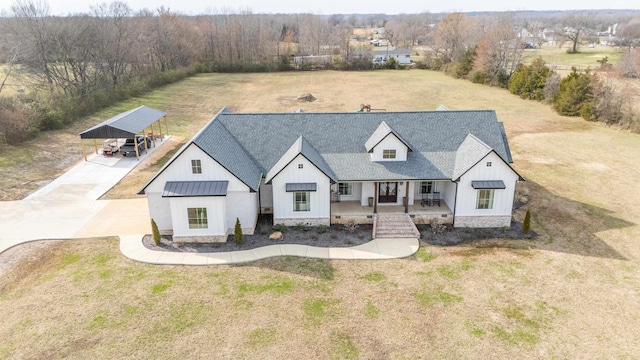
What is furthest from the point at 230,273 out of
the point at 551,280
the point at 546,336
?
the point at 551,280

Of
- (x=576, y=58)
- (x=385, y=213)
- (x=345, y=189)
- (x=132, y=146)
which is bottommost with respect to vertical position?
(x=385, y=213)

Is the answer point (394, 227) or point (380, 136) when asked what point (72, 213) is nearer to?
point (380, 136)

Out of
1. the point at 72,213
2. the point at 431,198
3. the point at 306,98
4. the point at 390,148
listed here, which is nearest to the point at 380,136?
the point at 390,148

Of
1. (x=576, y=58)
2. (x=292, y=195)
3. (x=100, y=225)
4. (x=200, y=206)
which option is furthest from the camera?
(x=576, y=58)

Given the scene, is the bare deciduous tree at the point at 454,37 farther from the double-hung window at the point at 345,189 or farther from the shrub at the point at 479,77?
the double-hung window at the point at 345,189

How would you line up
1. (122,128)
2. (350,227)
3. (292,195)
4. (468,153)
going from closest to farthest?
(292,195) < (350,227) < (468,153) < (122,128)

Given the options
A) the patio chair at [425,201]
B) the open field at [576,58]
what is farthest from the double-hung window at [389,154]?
the open field at [576,58]
